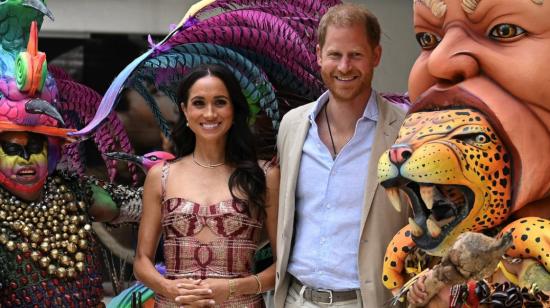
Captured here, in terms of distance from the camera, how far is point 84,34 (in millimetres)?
5797

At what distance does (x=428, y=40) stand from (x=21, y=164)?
154 centimetres

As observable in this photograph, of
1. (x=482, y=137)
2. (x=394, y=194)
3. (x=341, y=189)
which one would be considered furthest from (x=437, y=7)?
(x=341, y=189)

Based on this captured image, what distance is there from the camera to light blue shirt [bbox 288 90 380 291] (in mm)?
2846

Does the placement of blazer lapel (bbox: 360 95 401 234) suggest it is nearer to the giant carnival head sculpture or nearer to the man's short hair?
the man's short hair

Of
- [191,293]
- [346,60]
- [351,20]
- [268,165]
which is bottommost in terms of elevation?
[191,293]

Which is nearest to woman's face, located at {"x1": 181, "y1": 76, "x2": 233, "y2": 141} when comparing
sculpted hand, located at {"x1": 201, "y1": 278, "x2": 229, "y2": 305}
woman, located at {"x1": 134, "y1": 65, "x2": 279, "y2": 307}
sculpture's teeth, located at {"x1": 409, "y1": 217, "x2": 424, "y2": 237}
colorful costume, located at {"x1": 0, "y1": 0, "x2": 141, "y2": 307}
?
woman, located at {"x1": 134, "y1": 65, "x2": 279, "y2": 307}

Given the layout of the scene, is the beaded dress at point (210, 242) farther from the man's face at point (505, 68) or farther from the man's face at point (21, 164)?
the man's face at point (505, 68)

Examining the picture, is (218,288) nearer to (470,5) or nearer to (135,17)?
(470,5)

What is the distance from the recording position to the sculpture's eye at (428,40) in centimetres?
255

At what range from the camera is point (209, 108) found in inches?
118

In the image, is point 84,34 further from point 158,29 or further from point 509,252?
point 509,252

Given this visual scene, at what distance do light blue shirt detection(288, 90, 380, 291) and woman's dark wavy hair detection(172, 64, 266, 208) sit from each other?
180 mm

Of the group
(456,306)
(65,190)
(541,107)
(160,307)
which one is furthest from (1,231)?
(541,107)

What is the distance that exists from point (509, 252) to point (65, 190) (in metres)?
1.75
